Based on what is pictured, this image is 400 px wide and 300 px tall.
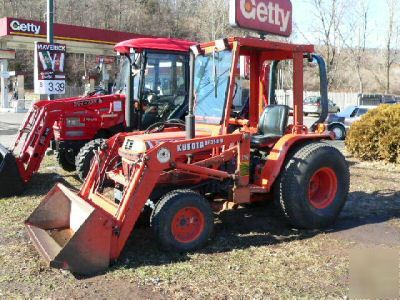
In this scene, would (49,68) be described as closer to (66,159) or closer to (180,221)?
(66,159)

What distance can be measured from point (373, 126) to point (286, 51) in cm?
563

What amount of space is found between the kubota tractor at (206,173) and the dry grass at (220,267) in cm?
20

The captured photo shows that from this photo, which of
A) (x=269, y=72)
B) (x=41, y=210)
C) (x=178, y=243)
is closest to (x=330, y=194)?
(x=269, y=72)

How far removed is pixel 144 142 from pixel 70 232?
1.33m

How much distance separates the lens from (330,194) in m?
6.28

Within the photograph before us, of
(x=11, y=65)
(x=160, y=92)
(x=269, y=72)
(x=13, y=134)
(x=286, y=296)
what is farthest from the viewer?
(x=11, y=65)

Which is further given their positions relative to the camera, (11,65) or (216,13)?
(11,65)

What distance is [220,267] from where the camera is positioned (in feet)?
15.6

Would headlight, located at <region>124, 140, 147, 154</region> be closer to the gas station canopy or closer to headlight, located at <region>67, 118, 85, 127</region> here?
headlight, located at <region>67, 118, 85, 127</region>

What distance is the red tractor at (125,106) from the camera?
28.9 ft

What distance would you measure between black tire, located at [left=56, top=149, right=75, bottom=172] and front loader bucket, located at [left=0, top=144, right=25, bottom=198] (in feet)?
4.89

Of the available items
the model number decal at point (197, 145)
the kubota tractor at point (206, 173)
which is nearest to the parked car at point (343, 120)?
the kubota tractor at point (206, 173)

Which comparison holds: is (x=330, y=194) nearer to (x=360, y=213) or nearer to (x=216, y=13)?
(x=360, y=213)

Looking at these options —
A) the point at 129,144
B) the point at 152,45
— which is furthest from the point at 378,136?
the point at 129,144
